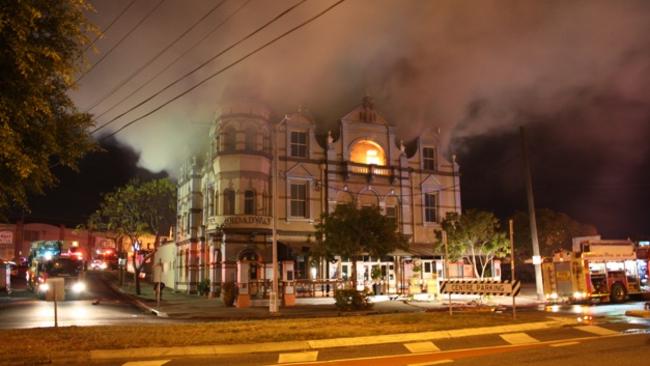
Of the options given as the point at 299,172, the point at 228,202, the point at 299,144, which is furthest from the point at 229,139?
the point at 299,172

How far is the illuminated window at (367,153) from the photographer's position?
41031mm

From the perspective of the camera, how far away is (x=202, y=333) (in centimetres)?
1419

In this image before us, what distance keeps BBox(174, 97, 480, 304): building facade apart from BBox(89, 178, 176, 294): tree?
1815mm

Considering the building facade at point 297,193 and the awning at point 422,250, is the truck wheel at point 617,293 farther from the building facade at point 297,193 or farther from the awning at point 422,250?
the awning at point 422,250

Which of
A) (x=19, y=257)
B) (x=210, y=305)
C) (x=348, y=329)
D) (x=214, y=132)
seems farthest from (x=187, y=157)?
(x=19, y=257)

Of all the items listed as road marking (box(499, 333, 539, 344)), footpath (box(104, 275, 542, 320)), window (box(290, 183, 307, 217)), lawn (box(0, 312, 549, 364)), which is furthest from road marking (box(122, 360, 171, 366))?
window (box(290, 183, 307, 217))

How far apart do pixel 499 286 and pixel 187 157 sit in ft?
98.0

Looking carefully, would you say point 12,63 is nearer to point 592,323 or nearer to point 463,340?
point 463,340

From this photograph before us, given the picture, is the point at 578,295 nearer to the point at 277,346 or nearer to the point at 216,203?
the point at 277,346

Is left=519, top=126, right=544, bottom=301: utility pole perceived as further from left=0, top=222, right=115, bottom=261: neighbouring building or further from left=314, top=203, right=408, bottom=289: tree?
left=0, top=222, right=115, bottom=261: neighbouring building

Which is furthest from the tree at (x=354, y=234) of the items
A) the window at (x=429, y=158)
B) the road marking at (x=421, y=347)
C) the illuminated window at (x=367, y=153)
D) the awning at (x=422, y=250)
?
the road marking at (x=421, y=347)

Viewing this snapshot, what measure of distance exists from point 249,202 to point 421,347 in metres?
25.0

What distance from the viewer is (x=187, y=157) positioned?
43.9m

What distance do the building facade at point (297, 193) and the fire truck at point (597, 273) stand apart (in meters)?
A: 9.40
